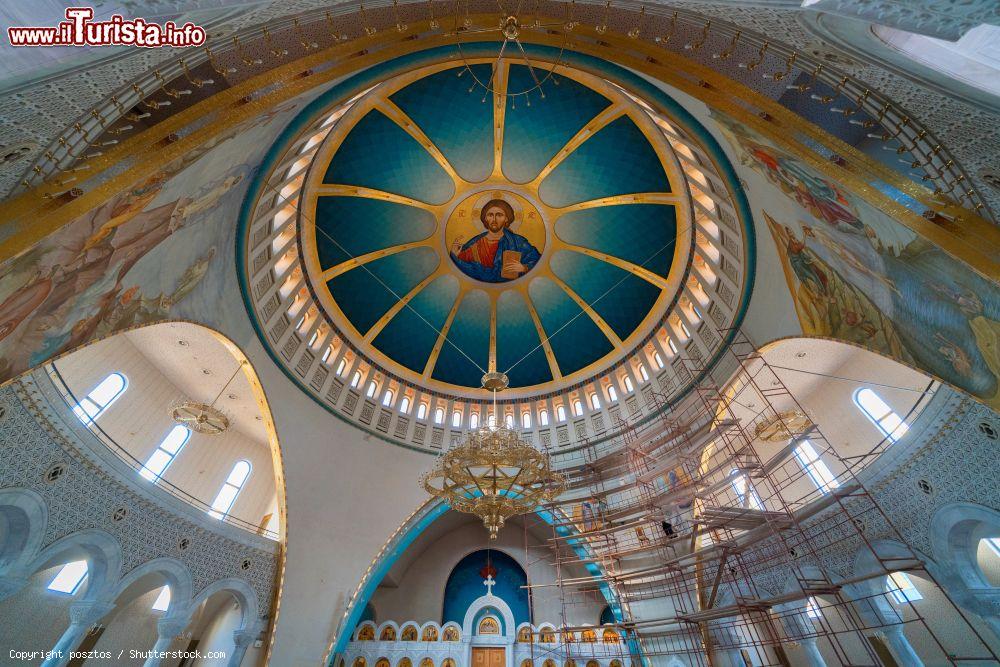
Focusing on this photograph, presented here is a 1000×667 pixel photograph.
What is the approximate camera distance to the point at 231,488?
14992mm

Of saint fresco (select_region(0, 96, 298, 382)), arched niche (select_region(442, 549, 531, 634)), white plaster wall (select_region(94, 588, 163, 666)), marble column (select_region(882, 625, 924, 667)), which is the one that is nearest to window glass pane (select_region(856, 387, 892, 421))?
marble column (select_region(882, 625, 924, 667))

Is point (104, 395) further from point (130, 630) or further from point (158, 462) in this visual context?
point (130, 630)

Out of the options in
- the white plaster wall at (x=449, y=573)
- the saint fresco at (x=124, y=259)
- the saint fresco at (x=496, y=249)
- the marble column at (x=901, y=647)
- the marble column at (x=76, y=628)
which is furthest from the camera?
the saint fresco at (x=496, y=249)

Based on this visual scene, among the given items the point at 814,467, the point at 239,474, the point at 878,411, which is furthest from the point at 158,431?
the point at 878,411

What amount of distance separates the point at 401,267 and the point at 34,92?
1248cm

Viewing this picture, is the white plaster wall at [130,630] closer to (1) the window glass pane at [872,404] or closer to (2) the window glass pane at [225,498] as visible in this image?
(2) the window glass pane at [225,498]

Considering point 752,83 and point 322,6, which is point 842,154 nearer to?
point 752,83

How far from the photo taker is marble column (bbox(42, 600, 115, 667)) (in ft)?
25.6

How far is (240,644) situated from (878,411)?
17600 mm

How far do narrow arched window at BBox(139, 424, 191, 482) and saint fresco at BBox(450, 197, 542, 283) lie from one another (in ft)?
35.8

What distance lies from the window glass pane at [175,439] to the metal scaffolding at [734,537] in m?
12.1

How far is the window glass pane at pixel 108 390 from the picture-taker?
1145 centimetres

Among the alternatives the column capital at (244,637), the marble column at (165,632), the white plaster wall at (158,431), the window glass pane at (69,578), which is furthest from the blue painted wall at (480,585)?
the window glass pane at (69,578)

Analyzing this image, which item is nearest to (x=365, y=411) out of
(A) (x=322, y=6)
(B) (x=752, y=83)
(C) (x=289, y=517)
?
(C) (x=289, y=517)
